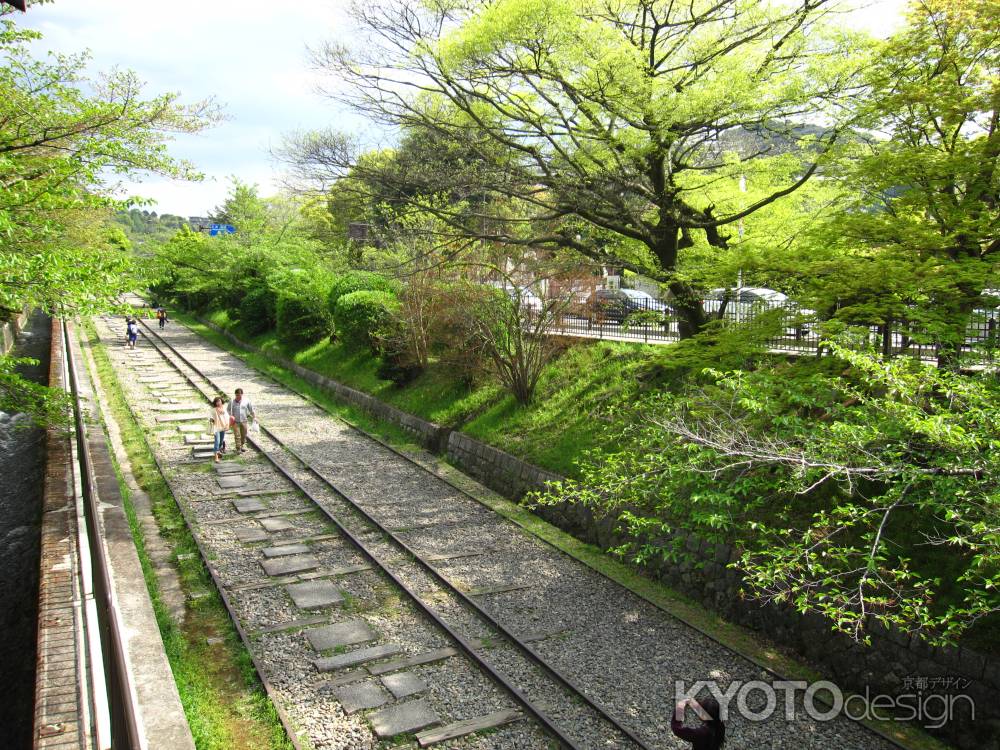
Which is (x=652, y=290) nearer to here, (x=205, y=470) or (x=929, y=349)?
(x=929, y=349)

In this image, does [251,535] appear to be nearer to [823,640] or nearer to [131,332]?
[823,640]

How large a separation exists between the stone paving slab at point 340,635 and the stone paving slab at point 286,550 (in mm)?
2565

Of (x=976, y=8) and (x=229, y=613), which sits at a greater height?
(x=976, y=8)

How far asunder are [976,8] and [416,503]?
11864mm

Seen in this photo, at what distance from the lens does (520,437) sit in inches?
659

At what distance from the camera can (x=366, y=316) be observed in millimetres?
25219

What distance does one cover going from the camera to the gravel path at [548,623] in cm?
761

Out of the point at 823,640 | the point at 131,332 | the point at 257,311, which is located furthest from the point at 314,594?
the point at 257,311

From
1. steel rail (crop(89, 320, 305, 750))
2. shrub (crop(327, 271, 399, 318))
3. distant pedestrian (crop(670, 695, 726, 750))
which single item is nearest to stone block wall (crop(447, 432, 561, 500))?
steel rail (crop(89, 320, 305, 750))

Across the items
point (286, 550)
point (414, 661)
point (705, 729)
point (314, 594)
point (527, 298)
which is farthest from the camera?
point (527, 298)

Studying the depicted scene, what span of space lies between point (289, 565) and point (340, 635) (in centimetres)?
242

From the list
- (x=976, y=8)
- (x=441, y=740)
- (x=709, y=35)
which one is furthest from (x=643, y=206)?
(x=441, y=740)

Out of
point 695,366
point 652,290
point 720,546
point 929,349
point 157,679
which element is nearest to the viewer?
point 157,679

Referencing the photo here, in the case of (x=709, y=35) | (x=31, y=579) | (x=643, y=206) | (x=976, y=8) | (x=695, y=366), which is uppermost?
(x=709, y=35)
